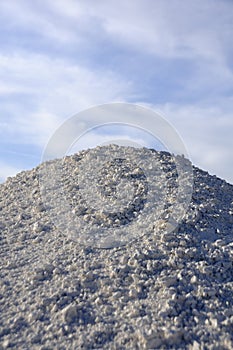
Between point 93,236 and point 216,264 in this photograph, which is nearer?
point 216,264

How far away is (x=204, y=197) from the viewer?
919 cm

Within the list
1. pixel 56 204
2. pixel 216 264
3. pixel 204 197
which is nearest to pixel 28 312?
pixel 216 264

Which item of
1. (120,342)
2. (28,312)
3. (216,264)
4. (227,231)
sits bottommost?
(120,342)

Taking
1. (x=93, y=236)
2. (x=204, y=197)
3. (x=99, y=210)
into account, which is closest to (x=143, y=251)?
(x=93, y=236)

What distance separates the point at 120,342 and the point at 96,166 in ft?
16.6

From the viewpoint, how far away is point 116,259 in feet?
23.9

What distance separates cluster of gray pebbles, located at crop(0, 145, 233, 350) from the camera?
5.90 metres

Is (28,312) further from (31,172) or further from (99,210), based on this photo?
(31,172)

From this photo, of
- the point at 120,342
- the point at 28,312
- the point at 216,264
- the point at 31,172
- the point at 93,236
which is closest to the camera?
the point at 120,342

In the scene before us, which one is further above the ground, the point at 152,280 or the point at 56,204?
the point at 56,204

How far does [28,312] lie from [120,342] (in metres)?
1.34

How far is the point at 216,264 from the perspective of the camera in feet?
23.2

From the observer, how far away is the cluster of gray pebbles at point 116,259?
232 inches

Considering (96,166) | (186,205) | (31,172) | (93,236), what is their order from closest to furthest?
(93,236), (186,205), (96,166), (31,172)
